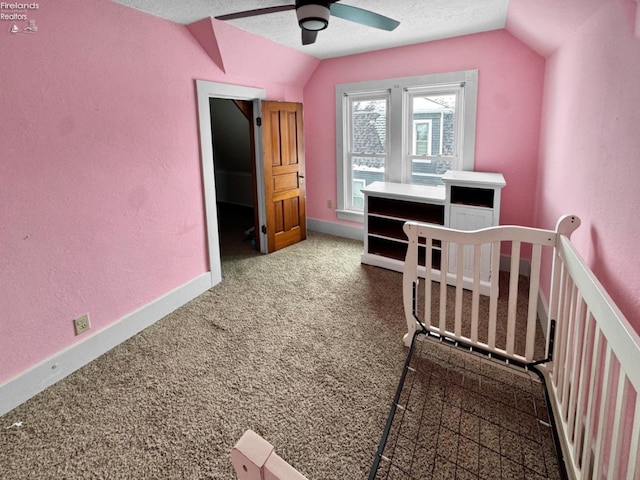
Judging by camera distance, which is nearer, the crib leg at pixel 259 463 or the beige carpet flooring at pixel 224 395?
the crib leg at pixel 259 463

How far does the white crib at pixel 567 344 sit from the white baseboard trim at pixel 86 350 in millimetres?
1944

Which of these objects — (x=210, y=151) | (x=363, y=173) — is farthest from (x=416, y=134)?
(x=210, y=151)

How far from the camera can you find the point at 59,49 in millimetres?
2176

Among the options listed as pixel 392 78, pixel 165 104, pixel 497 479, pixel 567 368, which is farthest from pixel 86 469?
pixel 392 78

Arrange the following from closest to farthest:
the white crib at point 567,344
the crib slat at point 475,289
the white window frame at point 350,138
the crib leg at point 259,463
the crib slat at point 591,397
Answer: the crib leg at point 259,463 < the white crib at point 567,344 < the crib slat at point 591,397 < the crib slat at point 475,289 < the white window frame at point 350,138

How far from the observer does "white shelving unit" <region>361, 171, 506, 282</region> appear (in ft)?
10.6

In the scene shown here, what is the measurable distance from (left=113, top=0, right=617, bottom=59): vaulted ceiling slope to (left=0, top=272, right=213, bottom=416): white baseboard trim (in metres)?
2.15

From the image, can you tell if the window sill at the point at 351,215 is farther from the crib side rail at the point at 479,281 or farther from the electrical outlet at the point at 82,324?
the electrical outlet at the point at 82,324

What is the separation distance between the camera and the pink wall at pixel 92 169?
2.06 meters

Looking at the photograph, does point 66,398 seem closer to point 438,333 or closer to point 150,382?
point 150,382

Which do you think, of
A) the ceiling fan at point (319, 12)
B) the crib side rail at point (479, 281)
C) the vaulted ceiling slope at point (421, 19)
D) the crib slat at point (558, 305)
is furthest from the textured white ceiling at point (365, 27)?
the crib slat at point (558, 305)

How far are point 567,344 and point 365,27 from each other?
2.91 metres

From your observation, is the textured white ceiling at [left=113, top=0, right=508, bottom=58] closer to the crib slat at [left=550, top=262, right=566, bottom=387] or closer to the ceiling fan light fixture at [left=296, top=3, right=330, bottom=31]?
the ceiling fan light fixture at [left=296, top=3, right=330, bottom=31]

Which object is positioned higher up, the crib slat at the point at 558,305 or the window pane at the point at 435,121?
the window pane at the point at 435,121
